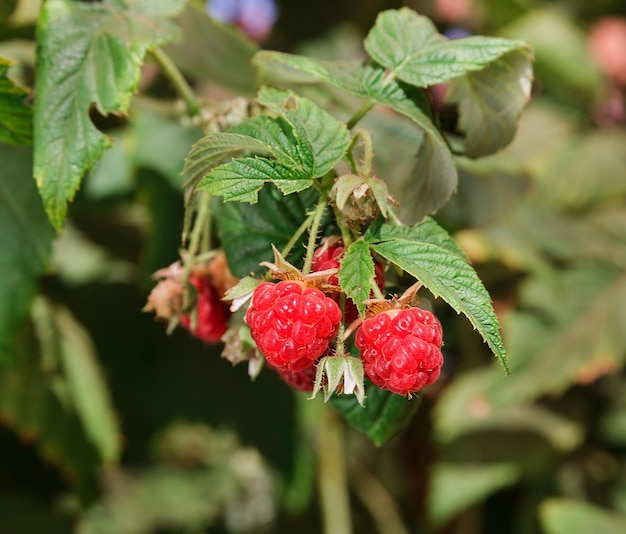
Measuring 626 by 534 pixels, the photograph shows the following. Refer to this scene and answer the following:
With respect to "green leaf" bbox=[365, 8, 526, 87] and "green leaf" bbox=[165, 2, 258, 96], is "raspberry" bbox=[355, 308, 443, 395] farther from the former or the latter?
"green leaf" bbox=[165, 2, 258, 96]

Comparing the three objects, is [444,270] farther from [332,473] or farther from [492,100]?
[332,473]

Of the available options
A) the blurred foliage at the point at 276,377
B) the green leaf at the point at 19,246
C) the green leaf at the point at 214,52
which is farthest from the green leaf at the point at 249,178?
the green leaf at the point at 214,52

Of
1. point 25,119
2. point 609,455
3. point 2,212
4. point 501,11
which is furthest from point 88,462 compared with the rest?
point 501,11

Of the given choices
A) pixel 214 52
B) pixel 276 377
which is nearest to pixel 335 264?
pixel 214 52

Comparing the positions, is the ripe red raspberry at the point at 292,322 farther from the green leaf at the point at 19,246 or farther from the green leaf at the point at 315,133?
the green leaf at the point at 19,246

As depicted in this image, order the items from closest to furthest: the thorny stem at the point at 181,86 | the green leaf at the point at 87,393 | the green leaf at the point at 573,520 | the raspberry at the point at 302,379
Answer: the raspberry at the point at 302,379
the thorny stem at the point at 181,86
the green leaf at the point at 87,393
the green leaf at the point at 573,520

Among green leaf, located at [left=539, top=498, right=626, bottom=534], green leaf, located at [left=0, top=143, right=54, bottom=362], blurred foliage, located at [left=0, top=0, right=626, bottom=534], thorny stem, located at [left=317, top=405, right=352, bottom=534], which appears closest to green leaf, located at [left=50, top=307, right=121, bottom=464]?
blurred foliage, located at [left=0, top=0, right=626, bottom=534]

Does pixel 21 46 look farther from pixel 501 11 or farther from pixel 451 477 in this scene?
pixel 501 11

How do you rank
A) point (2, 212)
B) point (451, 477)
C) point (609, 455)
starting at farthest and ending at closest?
point (609, 455) < point (451, 477) < point (2, 212)
